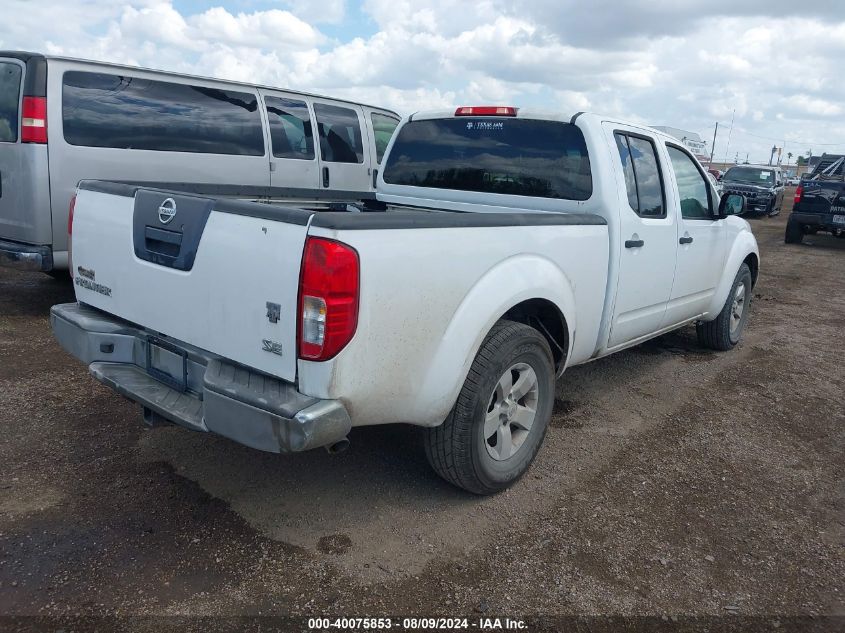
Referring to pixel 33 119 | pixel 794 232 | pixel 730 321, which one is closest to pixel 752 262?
pixel 730 321

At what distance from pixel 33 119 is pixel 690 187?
521cm

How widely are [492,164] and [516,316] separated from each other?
3.94 feet

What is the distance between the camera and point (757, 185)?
22.3m

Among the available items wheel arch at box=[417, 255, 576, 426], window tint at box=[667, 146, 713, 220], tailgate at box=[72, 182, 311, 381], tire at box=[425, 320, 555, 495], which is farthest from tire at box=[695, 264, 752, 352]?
tailgate at box=[72, 182, 311, 381]

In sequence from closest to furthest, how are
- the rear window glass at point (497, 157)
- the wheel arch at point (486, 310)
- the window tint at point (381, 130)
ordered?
the wheel arch at point (486, 310)
the rear window glass at point (497, 157)
the window tint at point (381, 130)

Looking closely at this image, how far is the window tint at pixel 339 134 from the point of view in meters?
8.06

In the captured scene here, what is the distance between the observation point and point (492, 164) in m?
4.29

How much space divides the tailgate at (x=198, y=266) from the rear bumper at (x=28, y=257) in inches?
104

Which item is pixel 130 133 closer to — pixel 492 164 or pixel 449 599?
pixel 492 164

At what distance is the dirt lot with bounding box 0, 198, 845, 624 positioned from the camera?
8.68 ft

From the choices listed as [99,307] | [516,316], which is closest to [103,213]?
[99,307]

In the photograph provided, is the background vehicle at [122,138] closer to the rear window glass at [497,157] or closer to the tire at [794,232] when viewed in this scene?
the rear window glass at [497,157]

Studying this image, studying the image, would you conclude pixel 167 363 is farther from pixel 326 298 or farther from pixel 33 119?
pixel 33 119

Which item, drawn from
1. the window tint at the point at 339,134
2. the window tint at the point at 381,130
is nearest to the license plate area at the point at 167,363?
the window tint at the point at 339,134
